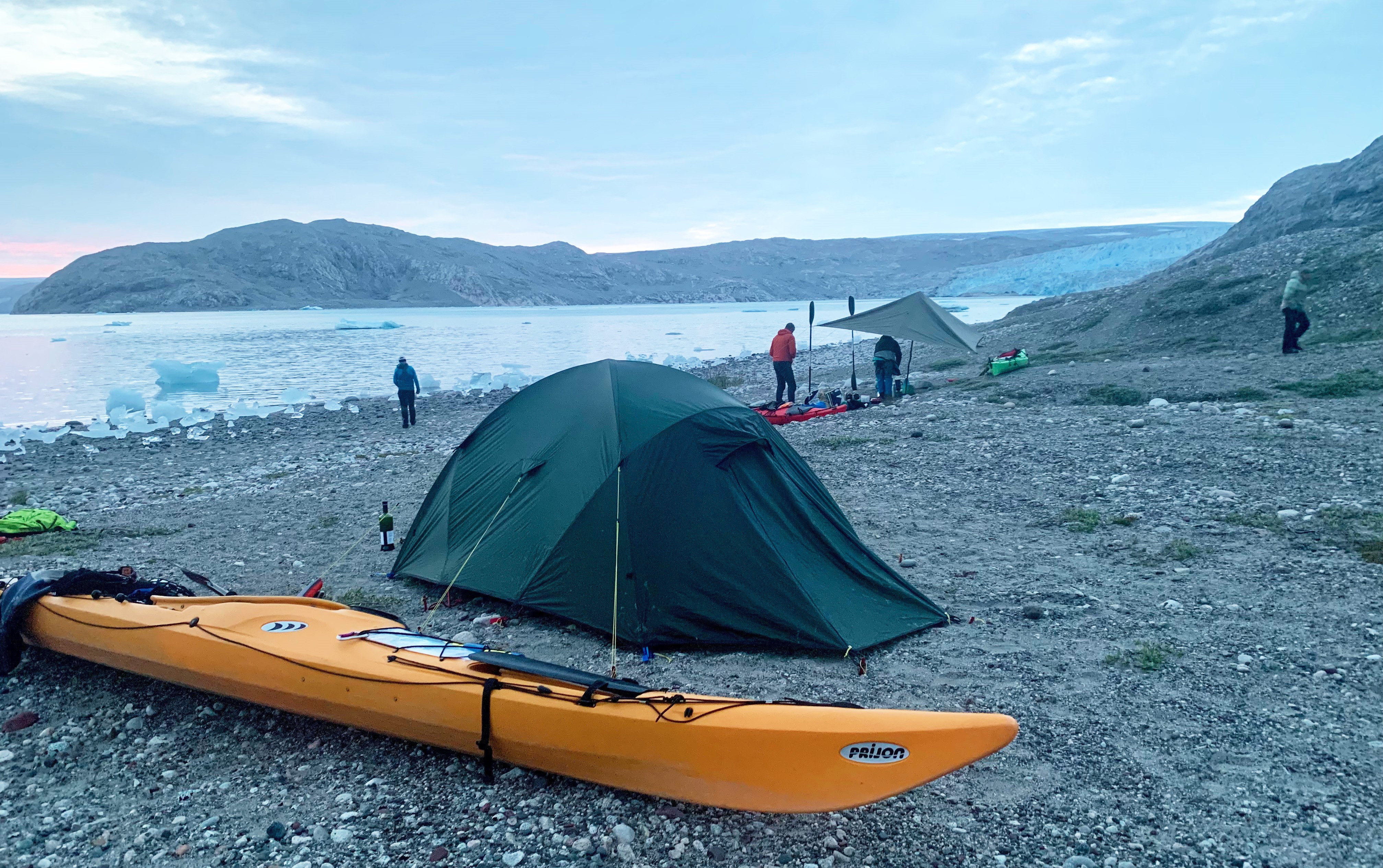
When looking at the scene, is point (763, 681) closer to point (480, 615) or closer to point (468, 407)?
point (480, 615)

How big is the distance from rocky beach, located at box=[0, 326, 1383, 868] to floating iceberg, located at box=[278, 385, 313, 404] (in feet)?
46.6

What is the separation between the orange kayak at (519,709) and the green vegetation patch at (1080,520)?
15.3 ft

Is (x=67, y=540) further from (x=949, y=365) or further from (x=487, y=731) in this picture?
(x=949, y=365)

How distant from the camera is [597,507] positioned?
545 centimetres

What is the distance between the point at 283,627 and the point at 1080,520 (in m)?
→ 6.56

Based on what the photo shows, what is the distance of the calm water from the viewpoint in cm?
2766

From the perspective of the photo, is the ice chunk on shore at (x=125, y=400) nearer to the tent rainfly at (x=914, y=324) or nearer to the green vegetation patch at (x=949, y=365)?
the tent rainfly at (x=914, y=324)

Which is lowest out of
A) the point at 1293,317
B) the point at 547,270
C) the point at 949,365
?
the point at 949,365

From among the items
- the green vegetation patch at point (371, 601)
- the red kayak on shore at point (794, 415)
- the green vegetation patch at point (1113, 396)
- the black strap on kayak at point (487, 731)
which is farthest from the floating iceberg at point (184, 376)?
the black strap on kayak at point (487, 731)

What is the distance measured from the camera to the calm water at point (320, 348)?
27.7m

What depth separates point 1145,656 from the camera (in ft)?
15.8

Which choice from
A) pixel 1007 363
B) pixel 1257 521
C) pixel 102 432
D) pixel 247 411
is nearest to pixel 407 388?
pixel 247 411

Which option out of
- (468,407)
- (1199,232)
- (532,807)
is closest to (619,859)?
(532,807)

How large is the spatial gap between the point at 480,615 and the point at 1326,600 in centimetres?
558
